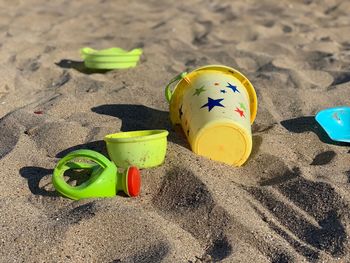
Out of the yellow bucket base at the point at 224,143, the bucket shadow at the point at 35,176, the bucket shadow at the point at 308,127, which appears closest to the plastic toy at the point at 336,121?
the bucket shadow at the point at 308,127

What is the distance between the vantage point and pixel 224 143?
6.42ft

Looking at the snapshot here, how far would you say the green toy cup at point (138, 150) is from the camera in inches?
72.2

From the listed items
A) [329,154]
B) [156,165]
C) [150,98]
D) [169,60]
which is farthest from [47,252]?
[169,60]

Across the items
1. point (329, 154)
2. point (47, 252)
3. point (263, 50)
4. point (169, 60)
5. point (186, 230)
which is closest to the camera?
point (47, 252)

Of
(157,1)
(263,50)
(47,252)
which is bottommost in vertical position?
(157,1)

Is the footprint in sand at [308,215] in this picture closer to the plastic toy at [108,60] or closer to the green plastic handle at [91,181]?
the green plastic handle at [91,181]

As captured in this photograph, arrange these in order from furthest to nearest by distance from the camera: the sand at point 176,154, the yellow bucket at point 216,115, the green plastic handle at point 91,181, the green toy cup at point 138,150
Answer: the yellow bucket at point 216,115
the green toy cup at point 138,150
the green plastic handle at point 91,181
the sand at point 176,154

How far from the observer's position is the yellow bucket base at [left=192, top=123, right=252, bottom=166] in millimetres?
1931

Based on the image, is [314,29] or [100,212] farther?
[314,29]

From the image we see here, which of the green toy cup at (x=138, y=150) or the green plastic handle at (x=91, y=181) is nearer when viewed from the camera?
the green plastic handle at (x=91, y=181)

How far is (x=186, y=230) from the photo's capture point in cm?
160

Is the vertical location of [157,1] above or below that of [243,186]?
below

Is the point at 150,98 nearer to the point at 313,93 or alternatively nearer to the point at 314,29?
the point at 313,93

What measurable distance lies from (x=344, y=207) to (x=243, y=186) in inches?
13.0
